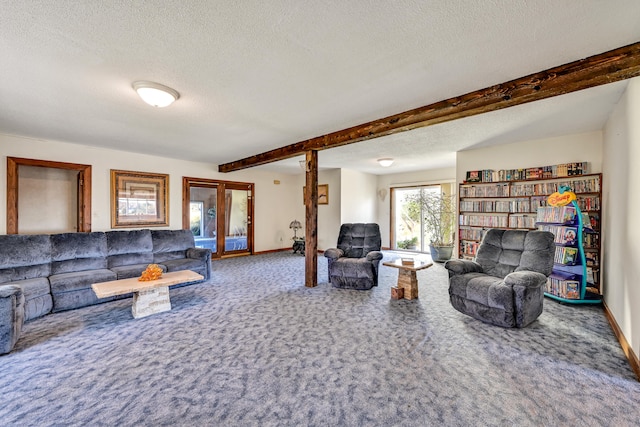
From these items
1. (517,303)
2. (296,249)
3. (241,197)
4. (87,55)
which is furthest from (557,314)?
(241,197)

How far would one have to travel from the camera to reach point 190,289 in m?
4.30

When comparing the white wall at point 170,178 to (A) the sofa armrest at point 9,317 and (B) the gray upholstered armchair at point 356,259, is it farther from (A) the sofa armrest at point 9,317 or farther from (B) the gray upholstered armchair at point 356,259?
(B) the gray upholstered armchair at point 356,259

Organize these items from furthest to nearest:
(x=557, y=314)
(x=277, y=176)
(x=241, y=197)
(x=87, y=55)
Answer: (x=277, y=176)
(x=241, y=197)
(x=557, y=314)
(x=87, y=55)

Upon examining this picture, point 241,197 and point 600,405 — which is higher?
point 241,197

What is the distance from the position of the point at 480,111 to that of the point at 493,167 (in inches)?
104

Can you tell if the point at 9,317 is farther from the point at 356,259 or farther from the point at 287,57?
the point at 356,259

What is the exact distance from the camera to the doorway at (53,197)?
4.89 metres

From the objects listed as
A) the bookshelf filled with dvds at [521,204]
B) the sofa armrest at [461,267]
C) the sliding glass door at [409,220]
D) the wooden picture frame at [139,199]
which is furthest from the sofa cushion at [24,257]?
the sliding glass door at [409,220]

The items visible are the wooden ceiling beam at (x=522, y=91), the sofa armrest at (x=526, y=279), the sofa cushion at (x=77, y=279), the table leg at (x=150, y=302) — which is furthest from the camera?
the sofa cushion at (x=77, y=279)

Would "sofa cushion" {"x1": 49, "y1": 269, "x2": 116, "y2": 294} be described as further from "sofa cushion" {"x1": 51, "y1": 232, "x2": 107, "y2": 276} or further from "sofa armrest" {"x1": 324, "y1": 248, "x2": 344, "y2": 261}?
"sofa armrest" {"x1": 324, "y1": 248, "x2": 344, "y2": 261}

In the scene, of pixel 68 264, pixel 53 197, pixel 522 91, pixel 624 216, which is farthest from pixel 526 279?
pixel 53 197

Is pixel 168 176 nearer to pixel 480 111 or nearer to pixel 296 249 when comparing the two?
pixel 296 249

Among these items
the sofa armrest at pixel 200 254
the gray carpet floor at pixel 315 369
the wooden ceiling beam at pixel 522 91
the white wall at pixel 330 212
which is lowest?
the gray carpet floor at pixel 315 369

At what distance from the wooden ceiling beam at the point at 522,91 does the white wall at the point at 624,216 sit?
0.52 meters
